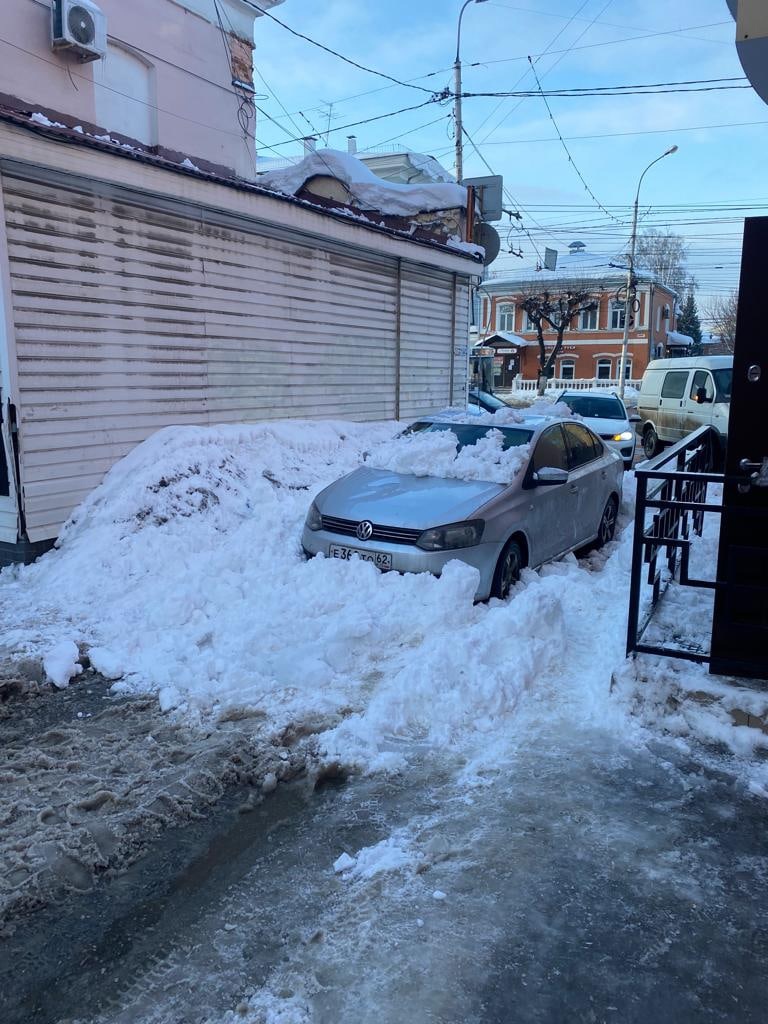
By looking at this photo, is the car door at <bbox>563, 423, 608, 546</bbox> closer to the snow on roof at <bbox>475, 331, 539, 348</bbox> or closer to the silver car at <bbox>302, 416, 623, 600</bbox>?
the silver car at <bbox>302, 416, 623, 600</bbox>

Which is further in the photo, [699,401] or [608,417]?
[608,417]

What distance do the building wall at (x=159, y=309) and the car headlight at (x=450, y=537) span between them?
3947mm

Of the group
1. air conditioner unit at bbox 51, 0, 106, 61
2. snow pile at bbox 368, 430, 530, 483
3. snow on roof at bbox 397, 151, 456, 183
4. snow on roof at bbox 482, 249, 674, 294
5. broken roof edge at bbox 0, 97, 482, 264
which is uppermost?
snow on roof at bbox 397, 151, 456, 183

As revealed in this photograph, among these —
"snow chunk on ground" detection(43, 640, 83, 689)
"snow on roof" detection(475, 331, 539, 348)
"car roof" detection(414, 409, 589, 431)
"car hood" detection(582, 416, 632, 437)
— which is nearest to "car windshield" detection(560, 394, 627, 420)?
"car hood" detection(582, 416, 632, 437)

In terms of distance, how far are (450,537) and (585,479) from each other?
2.72m

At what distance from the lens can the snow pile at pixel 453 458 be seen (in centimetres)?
654

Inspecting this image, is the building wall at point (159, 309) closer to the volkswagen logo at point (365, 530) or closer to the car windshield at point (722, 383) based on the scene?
the volkswagen logo at point (365, 530)

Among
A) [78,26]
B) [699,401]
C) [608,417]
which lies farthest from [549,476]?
[608,417]

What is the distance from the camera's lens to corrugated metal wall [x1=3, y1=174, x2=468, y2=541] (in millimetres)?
7145

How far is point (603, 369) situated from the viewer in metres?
56.8

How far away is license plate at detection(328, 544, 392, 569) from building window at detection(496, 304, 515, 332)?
56.9 meters

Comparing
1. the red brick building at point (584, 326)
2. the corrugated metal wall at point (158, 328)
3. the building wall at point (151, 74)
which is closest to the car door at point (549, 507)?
the corrugated metal wall at point (158, 328)

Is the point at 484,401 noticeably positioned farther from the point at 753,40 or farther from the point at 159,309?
the point at 753,40

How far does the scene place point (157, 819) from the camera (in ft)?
11.3
